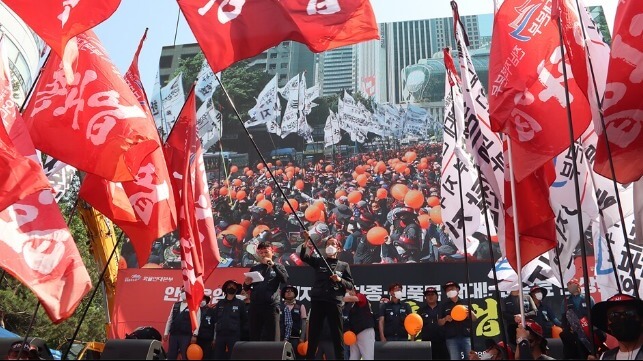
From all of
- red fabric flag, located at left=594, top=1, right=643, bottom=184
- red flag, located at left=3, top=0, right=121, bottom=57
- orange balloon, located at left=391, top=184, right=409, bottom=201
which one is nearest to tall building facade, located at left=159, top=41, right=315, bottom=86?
orange balloon, located at left=391, top=184, right=409, bottom=201

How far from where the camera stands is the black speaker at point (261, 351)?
5.21 meters

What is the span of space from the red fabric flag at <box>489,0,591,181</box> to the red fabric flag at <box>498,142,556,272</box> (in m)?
0.54

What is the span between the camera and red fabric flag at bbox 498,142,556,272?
746 centimetres

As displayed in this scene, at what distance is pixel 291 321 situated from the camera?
9984mm

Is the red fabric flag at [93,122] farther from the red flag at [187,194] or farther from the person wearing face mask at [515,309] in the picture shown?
the person wearing face mask at [515,309]

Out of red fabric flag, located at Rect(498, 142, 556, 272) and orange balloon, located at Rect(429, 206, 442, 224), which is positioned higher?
red fabric flag, located at Rect(498, 142, 556, 272)

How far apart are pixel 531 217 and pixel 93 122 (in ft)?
14.2

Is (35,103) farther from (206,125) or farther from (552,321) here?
(206,125)

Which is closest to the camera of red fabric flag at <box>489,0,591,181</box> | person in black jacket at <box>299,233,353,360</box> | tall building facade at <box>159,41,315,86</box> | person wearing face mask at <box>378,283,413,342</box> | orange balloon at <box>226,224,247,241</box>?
red fabric flag at <box>489,0,591,181</box>

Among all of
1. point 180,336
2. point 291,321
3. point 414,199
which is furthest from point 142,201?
point 414,199

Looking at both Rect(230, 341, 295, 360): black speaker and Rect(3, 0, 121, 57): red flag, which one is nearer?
Rect(230, 341, 295, 360): black speaker

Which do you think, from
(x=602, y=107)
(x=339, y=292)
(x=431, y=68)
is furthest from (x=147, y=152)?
(x=431, y=68)

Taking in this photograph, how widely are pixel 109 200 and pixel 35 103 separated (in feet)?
4.56

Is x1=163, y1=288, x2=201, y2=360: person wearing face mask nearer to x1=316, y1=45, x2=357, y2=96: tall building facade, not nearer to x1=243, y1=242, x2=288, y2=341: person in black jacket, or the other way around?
x1=243, y1=242, x2=288, y2=341: person in black jacket
